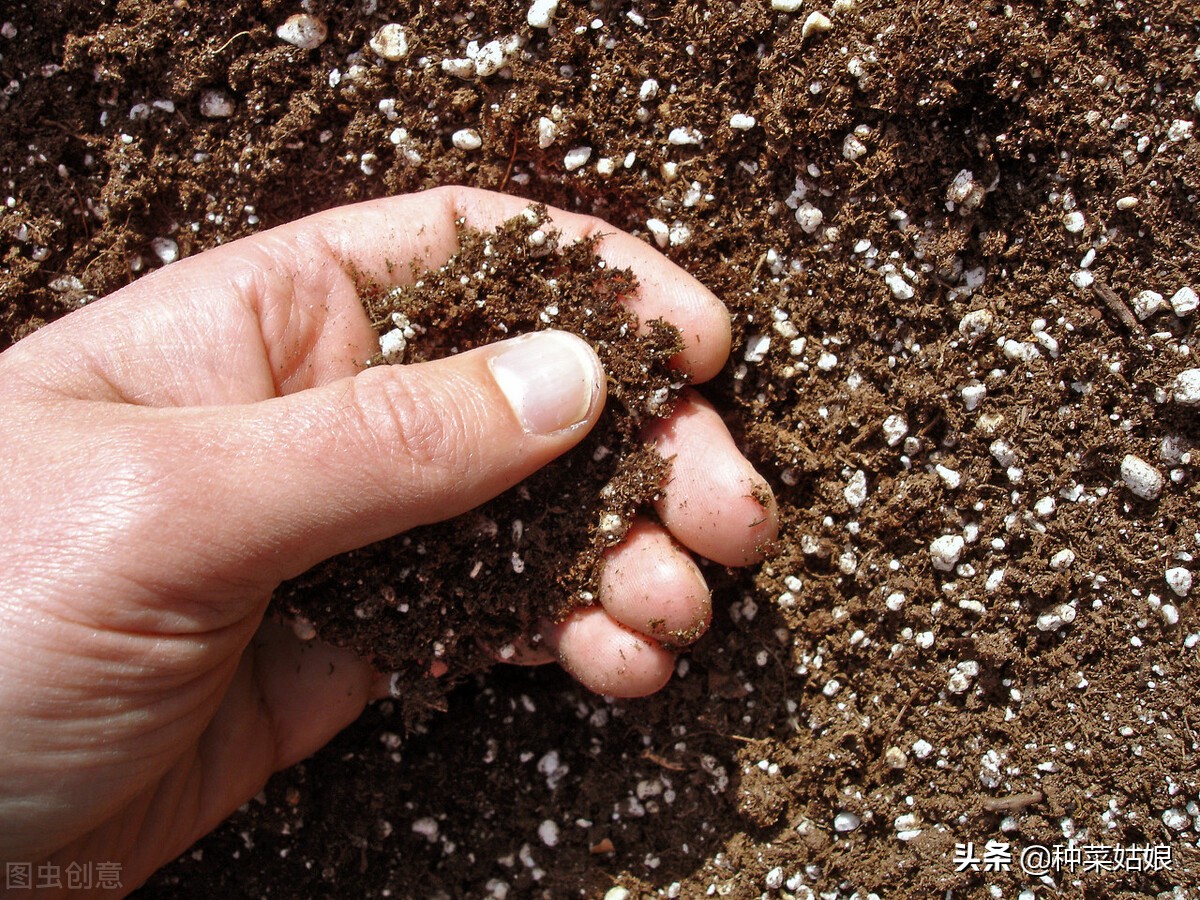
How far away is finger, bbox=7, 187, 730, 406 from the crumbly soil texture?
0.12m

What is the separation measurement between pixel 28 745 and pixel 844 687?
4.53 feet

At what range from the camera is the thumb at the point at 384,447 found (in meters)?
1.25

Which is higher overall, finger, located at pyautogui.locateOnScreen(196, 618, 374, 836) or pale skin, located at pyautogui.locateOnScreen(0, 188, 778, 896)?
pale skin, located at pyautogui.locateOnScreen(0, 188, 778, 896)

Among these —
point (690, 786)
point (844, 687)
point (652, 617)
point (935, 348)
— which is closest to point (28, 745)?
point (652, 617)

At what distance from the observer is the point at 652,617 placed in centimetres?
157

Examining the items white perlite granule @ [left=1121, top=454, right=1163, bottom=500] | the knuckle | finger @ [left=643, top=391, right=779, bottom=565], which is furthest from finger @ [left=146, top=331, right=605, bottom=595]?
white perlite granule @ [left=1121, top=454, right=1163, bottom=500]

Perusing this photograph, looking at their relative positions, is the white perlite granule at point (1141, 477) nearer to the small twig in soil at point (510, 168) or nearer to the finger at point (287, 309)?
the finger at point (287, 309)

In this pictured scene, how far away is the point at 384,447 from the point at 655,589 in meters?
0.57

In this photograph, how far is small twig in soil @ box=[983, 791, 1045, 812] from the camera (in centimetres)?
156

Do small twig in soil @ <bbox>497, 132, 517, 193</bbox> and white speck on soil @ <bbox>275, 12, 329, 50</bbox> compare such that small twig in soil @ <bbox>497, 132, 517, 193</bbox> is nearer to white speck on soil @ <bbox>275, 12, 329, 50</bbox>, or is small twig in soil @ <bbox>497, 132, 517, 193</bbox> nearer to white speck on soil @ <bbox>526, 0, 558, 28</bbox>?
white speck on soil @ <bbox>526, 0, 558, 28</bbox>

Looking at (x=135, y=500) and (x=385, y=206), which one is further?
(x=385, y=206)

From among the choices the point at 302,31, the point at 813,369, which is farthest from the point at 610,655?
the point at 302,31

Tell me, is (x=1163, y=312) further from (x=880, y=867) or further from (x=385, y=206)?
(x=385, y=206)

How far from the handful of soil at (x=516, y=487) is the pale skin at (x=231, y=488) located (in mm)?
58
